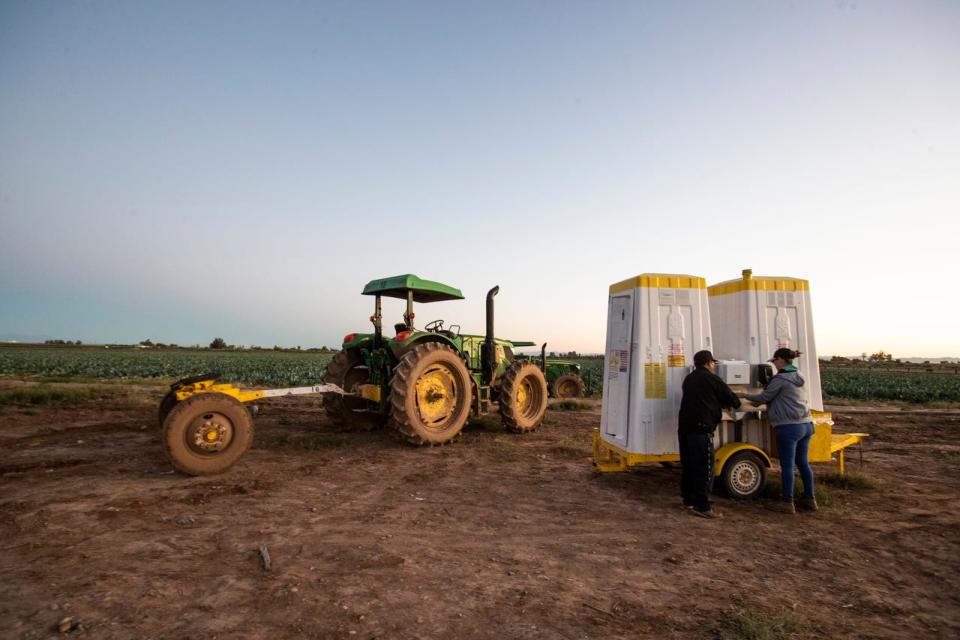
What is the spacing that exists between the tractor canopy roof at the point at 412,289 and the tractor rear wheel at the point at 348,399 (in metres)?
1.31

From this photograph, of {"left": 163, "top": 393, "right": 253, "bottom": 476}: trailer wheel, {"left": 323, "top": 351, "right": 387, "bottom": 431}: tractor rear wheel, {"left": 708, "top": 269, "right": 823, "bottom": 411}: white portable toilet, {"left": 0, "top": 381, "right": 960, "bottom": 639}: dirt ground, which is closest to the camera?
{"left": 0, "top": 381, "right": 960, "bottom": 639}: dirt ground

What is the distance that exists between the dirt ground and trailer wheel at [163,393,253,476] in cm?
23

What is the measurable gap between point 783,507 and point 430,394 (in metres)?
5.01

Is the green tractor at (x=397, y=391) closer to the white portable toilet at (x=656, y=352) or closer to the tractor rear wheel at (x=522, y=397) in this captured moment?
the tractor rear wheel at (x=522, y=397)

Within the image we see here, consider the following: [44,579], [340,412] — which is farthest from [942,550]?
[340,412]

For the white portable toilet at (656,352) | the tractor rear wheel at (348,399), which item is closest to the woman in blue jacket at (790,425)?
the white portable toilet at (656,352)

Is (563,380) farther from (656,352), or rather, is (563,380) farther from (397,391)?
(656,352)

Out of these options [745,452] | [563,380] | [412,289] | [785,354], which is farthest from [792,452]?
[563,380]

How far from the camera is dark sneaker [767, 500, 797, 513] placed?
5.26 m

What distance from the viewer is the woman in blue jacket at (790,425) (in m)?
5.36

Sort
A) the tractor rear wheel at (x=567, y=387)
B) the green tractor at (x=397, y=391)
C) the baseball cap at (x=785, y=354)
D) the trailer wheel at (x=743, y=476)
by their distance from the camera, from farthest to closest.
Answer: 1. the tractor rear wheel at (x=567, y=387)
2. the green tractor at (x=397, y=391)
3. the trailer wheel at (x=743, y=476)
4. the baseball cap at (x=785, y=354)

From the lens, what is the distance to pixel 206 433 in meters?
5.98

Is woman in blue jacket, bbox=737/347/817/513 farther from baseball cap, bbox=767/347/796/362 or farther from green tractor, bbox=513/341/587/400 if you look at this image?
green tractor, bbox=513/341/587/400

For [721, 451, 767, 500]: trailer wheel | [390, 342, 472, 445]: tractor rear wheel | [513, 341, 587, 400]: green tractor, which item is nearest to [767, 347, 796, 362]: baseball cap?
[721, 451, 767, 500]: trailer wheel
